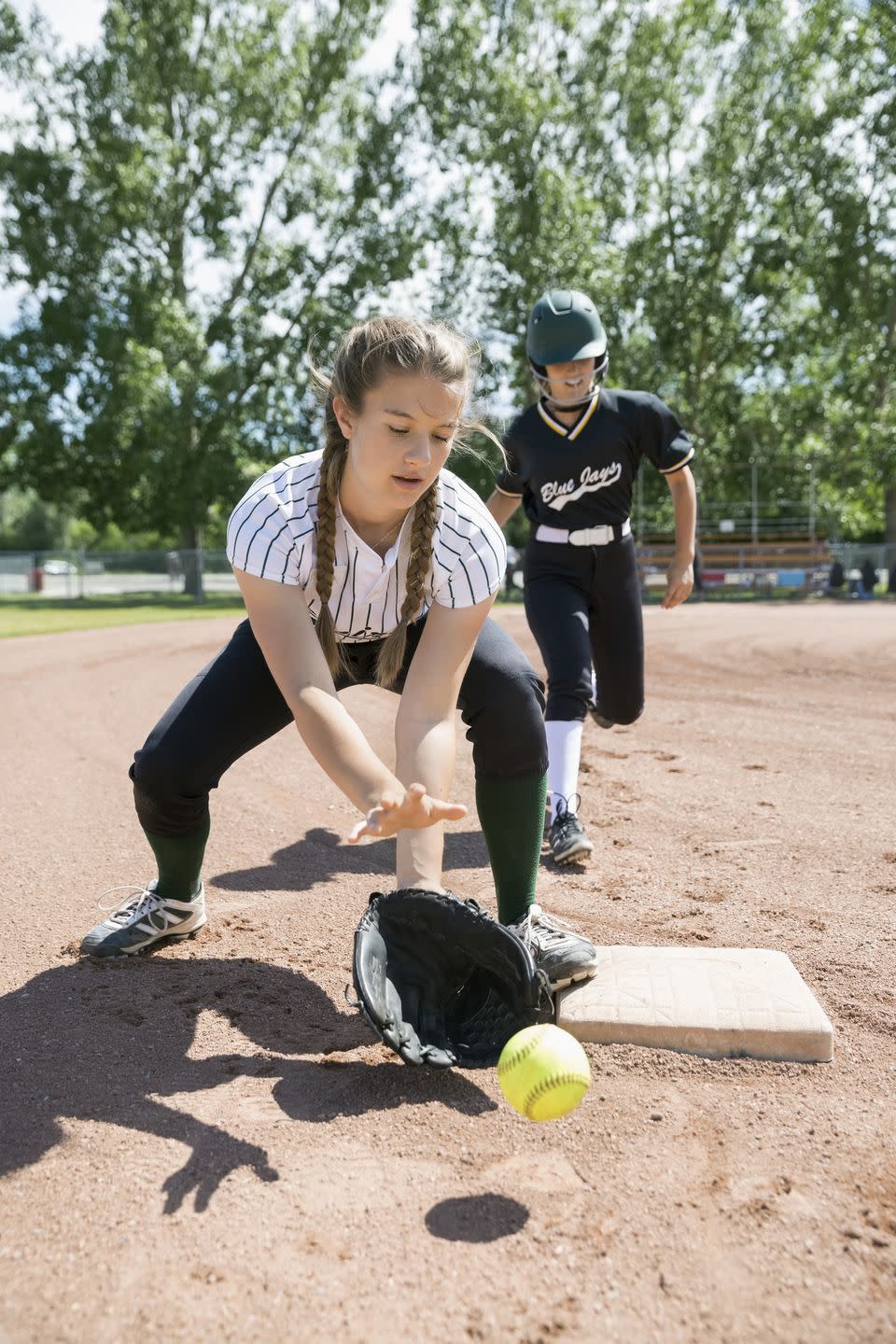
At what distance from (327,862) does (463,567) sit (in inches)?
68.5

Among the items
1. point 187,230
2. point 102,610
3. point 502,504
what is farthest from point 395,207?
point 502,504

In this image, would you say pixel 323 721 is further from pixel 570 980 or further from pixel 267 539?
pixel 570 980

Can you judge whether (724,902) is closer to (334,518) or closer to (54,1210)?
(334,518)

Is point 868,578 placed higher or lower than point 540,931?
higher

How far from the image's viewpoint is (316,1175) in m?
1.96

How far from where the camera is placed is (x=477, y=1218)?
183cm

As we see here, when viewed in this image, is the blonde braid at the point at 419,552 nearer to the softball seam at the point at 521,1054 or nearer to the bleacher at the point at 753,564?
the softball seam at the point at 521,1054

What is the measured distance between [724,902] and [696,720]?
3757mm

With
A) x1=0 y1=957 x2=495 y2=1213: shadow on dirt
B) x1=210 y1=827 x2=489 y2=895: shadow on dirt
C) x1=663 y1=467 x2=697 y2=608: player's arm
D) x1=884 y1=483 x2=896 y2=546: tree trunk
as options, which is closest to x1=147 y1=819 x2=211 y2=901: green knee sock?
x1=0 y1=957 x2=495 y2=1213: shadow on dirt

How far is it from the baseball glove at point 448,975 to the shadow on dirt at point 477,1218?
40 cm

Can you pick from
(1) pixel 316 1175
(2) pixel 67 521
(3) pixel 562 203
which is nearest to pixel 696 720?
(1) pixel 316 1175

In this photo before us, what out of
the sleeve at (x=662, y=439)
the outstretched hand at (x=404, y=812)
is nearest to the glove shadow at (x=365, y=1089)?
the outstretched hand at (x=404, y=812)

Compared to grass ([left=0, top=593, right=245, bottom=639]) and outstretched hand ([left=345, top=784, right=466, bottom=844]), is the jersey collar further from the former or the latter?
grass ([left=0, top=593, right=245, bottom=639])

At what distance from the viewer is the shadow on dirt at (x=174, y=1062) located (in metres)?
2.11
